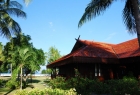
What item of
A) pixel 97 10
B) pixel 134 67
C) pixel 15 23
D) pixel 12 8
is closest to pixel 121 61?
pixel 134 67

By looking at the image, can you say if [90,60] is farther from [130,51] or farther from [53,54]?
[53,54]

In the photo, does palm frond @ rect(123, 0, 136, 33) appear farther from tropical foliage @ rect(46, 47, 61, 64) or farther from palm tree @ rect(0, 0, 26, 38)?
tropical foliage @ rect(46, 47, 61, 64)

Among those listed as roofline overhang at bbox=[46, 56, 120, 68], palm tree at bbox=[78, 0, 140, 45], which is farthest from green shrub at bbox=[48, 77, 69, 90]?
palm tree at bbox=[78, 0, 140, 45]

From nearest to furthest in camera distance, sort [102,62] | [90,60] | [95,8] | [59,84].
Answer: [95,8], [59,84], [90,60], [102,62]

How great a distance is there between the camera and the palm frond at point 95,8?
11344 mm

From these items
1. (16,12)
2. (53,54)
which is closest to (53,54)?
(53,54)

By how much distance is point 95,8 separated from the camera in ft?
37.3

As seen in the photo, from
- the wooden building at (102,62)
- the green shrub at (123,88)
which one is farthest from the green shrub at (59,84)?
the green shrub at (123,88)

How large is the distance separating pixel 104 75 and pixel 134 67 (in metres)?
3.05

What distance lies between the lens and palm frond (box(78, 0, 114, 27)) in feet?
37.2

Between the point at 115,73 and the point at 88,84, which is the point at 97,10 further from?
the point at 115,73

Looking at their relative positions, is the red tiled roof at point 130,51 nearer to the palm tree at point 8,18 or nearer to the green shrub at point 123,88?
the green shrub at point 123,88

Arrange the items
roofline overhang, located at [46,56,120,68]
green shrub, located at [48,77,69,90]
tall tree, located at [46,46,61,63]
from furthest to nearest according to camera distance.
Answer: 1. tall tree, located at [46,46,61,63]
2. roofline overhang, located at [46,56,120,68]
3. green shrub, located at [48,77,69,90]

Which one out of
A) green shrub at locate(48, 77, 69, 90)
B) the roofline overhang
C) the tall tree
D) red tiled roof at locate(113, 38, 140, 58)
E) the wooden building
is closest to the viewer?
green shrub at locate(48, 77, 69, 90)
